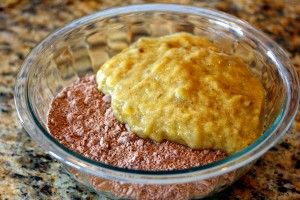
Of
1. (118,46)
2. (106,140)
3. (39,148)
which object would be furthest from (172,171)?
(118,46)

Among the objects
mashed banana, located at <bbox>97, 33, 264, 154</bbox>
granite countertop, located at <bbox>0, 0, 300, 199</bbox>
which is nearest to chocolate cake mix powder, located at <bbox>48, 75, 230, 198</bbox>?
mashed banana, located at <bbox>97, 33, 264, 154</bbox>

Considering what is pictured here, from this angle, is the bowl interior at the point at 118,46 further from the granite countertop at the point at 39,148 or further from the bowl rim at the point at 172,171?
the granite countertop at the point at 39,148

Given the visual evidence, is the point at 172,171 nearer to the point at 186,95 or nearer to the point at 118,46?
the point at 186,95

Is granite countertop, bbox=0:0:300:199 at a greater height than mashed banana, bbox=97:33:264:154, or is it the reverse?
mashed banana, bbox=97:33:264:154

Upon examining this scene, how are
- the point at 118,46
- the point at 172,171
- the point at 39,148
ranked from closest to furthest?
the point at 172,171, the point at 39,148, the point at 118,46

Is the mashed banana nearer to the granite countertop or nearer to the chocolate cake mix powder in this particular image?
the chocolate cake mix powder
